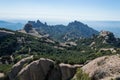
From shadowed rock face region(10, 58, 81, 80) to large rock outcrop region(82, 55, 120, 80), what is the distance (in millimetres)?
8892

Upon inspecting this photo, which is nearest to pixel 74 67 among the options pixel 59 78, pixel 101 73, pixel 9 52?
pixel 59 78

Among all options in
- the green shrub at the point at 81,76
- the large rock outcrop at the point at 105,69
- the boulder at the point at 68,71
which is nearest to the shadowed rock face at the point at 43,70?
Result: the boulder at the point at 68,71

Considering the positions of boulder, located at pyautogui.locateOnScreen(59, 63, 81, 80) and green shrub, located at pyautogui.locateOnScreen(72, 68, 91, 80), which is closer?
green shrub, located at pyautogui.locateOnScreen(72, 68, 91, 80)

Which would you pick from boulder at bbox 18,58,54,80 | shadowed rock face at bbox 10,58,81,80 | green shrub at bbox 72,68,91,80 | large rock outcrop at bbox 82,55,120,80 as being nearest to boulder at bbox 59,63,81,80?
shadowed rock face at bbox 10,58,81,80

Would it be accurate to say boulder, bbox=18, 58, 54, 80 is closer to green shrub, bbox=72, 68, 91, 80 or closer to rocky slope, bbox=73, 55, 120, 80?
green shrub, bbox=72, 68, 91, 80

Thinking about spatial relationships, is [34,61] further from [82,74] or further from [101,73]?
[101,73]

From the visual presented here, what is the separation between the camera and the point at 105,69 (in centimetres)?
5009

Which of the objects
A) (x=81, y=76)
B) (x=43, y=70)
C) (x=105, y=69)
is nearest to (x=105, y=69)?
(x=105, y=69)

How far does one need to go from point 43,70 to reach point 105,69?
21.8m

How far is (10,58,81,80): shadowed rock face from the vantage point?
66.0m

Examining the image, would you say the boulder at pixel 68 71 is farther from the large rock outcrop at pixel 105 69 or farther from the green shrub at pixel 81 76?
the large rock outcrop at pixel 105 69

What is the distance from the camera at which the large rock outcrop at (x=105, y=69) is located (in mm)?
47875

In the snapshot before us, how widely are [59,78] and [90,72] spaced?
1443 centimetres

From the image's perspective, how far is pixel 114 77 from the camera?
4584 cm
